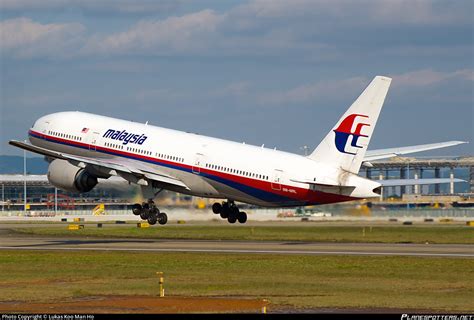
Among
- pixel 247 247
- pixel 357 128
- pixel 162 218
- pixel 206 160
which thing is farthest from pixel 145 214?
pixel 357 128

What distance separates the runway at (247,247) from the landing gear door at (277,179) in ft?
13.1

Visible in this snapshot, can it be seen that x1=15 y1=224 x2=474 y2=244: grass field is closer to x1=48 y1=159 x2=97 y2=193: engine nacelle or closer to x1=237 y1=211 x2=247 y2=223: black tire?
x1=237 y1=211 x2=247 y2=223: black tire

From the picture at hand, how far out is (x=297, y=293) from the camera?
146 ft

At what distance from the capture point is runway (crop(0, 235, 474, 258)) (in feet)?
211

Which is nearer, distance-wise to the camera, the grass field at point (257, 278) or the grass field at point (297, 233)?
the grass field at point (257, 278)

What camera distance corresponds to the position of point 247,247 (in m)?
69.4

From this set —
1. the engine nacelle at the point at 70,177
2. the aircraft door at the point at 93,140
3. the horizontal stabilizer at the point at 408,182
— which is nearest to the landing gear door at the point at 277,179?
the horizontal stabilizer at the point at 408,182

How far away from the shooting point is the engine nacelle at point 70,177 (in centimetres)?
7712

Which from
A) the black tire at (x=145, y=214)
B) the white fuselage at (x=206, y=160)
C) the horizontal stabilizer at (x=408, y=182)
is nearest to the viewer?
the white fuselage at (x=206, y=160)

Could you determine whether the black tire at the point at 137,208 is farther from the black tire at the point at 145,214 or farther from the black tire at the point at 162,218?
the black tire at the point at 162,218

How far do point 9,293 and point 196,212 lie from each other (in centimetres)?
4016

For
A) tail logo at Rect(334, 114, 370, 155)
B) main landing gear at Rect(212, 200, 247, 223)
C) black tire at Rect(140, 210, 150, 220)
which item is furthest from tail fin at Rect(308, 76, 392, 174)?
black tire at Rect(140, 210, 150, 220)

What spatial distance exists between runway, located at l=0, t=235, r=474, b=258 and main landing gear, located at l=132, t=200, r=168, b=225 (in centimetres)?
167

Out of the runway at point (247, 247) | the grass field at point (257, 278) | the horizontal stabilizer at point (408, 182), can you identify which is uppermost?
the horizontal stabilizer at point (408, 182)
